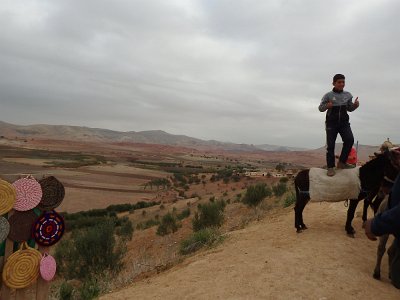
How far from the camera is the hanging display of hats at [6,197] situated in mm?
4320

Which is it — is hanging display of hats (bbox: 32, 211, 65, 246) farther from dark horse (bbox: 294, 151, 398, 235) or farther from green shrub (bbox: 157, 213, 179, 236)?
green shrub (bbox: 157, 213, 179, 236)

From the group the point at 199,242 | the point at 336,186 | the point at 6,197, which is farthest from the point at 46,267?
the point at 199,242

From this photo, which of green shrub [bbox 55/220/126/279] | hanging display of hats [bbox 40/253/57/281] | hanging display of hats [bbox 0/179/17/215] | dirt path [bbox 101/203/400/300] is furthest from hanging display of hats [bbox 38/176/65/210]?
green shrub [bbox 55/220/126/279]

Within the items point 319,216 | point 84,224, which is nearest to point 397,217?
point 319,216

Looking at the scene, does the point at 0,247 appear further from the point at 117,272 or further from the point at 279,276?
the point at 117,272

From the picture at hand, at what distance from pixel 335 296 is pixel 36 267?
12.6 feet

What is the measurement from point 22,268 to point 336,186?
5545mm

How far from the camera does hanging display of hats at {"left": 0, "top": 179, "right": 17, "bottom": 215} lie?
432 cm

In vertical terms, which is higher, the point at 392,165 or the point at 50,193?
the point at 392,165

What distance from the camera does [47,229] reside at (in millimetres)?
4754

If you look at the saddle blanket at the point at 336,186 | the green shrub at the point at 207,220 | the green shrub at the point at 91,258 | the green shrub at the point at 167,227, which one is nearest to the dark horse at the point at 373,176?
the saddle blanket at the point at 336,186

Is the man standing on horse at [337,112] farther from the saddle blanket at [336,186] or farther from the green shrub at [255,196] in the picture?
the green shrub at [255,196]

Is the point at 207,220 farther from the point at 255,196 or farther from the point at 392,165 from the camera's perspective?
the point at 392,165

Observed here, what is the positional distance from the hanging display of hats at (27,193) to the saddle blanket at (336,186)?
5130mm
